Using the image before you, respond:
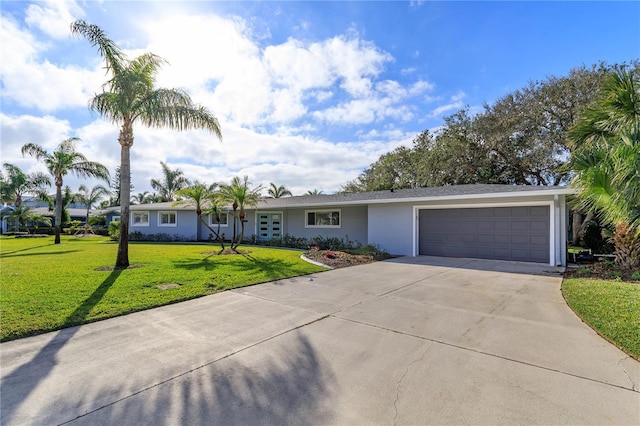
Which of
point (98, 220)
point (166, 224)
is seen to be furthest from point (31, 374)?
point (98, 220)

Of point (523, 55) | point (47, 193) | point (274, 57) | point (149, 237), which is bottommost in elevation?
point (149, 237)

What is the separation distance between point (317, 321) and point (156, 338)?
2284mm

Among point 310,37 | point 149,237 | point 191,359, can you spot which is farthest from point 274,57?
point 149,237

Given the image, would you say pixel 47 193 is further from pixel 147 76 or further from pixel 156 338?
pixel 156 338

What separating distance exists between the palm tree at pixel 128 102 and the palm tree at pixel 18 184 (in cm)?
2360

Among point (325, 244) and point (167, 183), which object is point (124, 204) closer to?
point (325, 244)

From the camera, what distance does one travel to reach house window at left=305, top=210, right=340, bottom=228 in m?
17.0

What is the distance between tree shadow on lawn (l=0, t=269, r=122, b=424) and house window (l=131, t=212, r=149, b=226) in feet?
67.9

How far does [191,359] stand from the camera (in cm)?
345

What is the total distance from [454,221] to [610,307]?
7.52 meters

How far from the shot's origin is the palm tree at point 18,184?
2553 cm

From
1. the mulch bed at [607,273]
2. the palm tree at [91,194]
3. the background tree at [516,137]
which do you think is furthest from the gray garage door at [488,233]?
the palm tree at [91,194]

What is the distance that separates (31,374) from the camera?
3.10 metres

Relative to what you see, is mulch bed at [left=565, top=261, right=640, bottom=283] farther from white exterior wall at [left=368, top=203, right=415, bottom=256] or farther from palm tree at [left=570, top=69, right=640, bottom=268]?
white exterior wall at [left=368, top=203, right=415, bottom=256]
